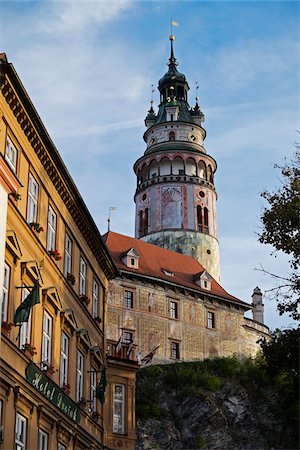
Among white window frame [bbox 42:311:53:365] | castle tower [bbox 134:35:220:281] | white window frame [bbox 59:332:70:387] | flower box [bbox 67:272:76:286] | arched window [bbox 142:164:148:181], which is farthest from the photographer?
arched window [bbox 142:164:148:181]

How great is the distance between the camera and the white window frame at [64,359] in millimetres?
23500

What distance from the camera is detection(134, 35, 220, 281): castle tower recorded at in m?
71.6

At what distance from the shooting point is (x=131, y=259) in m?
57.7

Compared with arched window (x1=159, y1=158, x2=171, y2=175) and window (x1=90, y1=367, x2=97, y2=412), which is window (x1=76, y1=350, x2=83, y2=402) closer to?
window (x1=90, y1=367, x2=97, y2=412)

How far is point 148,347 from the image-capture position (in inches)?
2180

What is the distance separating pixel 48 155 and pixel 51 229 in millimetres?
2264

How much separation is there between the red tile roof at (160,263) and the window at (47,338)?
33.5 m

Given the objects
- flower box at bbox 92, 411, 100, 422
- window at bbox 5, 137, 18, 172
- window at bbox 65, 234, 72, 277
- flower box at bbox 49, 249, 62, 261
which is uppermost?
window at bbox 5, 137, 18, 172

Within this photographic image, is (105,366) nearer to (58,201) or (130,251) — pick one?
(58,201)

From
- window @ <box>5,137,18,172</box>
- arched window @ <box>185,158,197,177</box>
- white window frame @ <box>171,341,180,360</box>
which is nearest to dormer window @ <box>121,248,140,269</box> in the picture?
white window frame @ <box>171,341,180,360</box>

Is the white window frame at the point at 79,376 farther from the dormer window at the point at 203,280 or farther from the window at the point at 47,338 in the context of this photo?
the dormer window at the point at 203,280

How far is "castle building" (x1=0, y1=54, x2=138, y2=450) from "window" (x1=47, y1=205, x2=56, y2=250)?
3cm

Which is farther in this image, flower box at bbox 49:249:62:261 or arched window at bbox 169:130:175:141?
arched window at bbox 169:130:175:141

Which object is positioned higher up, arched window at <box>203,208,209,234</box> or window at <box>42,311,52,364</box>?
arched window at <box>203,208,209,234</box>
